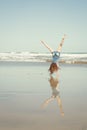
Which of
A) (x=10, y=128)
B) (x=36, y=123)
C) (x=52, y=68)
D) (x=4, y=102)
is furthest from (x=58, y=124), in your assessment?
(x=52, y=68)

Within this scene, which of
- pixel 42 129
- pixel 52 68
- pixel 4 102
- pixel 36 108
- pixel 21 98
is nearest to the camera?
pixel 42 129

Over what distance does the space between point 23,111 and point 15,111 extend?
18 cm

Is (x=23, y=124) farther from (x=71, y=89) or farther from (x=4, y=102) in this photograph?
(x=71, y=89)

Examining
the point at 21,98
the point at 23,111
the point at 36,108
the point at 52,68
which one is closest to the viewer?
the point at 23,111

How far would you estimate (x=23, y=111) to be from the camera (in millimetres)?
7266

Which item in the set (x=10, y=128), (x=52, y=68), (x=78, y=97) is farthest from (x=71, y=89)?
(x=52, y=68)

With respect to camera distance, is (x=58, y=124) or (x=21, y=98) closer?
(x=58, y=124)

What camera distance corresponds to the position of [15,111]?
728 centimetres

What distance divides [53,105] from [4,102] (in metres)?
1.36

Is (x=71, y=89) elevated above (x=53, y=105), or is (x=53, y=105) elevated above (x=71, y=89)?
(x=53, y=105)

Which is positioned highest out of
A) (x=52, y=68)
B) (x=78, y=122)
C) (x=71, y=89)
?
(x=78, y=122)

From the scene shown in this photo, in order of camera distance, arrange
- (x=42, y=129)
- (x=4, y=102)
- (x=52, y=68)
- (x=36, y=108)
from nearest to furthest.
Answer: (x=42, y=129) < (x=36, y=108) < (x=4, y=102) < (x=52, y=68)

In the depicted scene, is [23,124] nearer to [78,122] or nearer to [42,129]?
[42,129]

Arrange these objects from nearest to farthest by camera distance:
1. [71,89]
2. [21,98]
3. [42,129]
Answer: [42,129] → [21,98] → [71,89]
